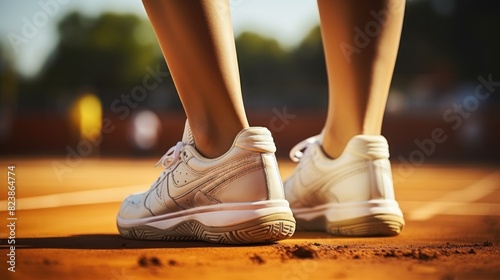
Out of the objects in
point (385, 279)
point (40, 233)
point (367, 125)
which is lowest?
point (40, 233)

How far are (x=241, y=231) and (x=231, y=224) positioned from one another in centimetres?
A: 3

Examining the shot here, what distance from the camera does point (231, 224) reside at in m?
1.69

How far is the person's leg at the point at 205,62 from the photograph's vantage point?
170 centimetres

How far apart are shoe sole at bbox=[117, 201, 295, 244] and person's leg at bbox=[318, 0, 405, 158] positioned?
0.54 meters

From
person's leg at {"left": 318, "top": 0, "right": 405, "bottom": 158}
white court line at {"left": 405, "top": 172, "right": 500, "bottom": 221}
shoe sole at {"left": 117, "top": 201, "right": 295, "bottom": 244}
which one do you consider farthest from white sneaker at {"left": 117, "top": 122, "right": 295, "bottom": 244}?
white court line at {"left": 405, "top": 172, "right": 500, "bottom": 221}

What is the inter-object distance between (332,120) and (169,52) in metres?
0.70

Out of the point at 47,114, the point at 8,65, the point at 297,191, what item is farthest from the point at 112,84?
the point at 297,191

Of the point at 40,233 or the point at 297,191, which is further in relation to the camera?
the point at 297,191

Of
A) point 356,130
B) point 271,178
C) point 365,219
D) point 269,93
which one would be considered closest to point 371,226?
point 365,219

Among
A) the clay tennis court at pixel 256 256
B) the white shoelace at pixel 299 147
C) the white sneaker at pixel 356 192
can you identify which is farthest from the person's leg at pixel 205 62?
the white shoelace at pixel 299 147

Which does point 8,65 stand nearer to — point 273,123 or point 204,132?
point 273,123

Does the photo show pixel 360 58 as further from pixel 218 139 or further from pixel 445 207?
pixel 445 207

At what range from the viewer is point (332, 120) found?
2.18 metres

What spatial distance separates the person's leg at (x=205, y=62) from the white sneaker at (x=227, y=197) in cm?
7
